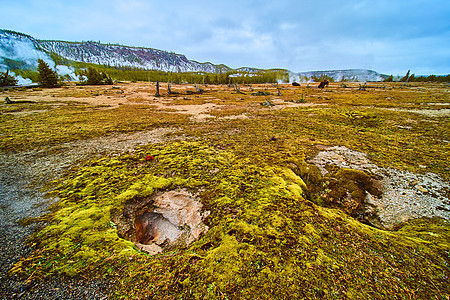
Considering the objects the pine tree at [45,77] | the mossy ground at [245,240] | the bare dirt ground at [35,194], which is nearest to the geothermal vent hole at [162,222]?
the mossy ground at [245,240]

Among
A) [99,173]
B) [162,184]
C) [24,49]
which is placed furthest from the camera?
[24,49]

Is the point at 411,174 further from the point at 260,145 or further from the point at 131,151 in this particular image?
the point at 131,151

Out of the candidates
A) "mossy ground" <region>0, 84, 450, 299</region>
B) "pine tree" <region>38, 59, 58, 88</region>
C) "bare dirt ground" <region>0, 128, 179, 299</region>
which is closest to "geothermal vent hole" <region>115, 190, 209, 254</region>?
"mossy ground" <region>0, 84, 450, 299</region>

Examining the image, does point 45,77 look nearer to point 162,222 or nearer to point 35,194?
point 35,194

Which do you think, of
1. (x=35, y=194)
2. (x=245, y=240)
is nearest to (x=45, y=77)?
(x=35, y=194)

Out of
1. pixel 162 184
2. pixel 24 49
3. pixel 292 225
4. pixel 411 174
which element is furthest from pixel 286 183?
pixel 24 49

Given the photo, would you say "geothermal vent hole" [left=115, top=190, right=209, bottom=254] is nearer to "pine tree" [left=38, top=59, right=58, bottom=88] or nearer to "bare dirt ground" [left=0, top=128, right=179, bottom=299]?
"bare dirt ground" [left=0, top=128, right=179, bottom=299]

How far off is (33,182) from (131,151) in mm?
2944

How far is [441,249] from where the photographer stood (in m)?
2.72

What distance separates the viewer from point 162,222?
3.58 metres

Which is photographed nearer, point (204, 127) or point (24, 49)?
point (204, 127)

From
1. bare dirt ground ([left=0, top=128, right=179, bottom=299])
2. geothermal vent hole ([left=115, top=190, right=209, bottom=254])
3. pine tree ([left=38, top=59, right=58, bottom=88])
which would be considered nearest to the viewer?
bare dirt ground ([left=0, top=128, right=179, bottom=299])

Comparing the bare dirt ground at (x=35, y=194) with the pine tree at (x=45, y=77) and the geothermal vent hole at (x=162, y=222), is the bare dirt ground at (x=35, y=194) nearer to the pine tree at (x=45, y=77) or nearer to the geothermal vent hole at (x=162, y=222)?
the geothermal vent hole at (x=162, y=222)

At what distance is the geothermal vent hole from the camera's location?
3.17 metres
